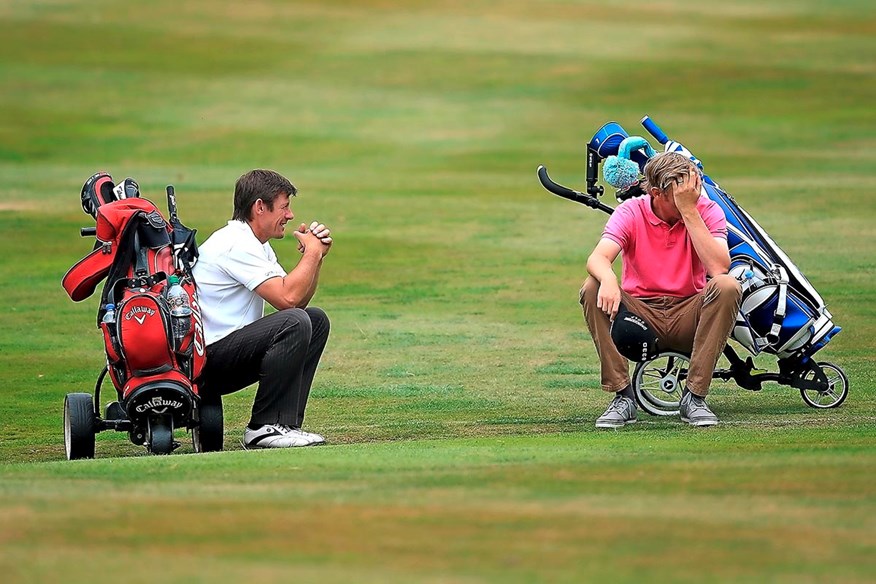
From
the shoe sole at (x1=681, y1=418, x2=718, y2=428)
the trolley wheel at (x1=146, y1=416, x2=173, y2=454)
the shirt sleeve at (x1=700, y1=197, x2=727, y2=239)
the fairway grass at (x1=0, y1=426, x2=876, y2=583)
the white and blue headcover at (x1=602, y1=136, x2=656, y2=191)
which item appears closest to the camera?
the fairway grass at (x1=0, y1=426, x2=876, y2=583)

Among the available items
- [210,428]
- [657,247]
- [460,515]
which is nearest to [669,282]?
[657,247]

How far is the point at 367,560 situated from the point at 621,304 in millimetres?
3474

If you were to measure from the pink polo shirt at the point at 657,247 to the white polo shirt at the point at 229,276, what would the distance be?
5.35ft

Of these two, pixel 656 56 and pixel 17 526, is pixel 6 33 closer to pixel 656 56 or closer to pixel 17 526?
pixel 656 56

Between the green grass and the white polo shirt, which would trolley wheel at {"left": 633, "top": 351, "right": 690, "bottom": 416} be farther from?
the white polo shirt

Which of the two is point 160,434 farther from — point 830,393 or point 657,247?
point 830,393

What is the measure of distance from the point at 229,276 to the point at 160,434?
0.82 meters

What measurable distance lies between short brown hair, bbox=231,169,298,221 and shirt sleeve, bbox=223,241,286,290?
20 cm

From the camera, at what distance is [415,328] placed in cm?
1093

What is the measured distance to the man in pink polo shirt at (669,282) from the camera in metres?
7.15

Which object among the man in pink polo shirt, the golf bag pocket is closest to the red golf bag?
the golf bag pocket

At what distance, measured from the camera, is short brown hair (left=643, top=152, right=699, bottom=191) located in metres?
7.18

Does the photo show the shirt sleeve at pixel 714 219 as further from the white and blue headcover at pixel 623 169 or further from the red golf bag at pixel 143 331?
the red golf bag at pixel 143 331

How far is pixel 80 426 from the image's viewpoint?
6.67 meters
